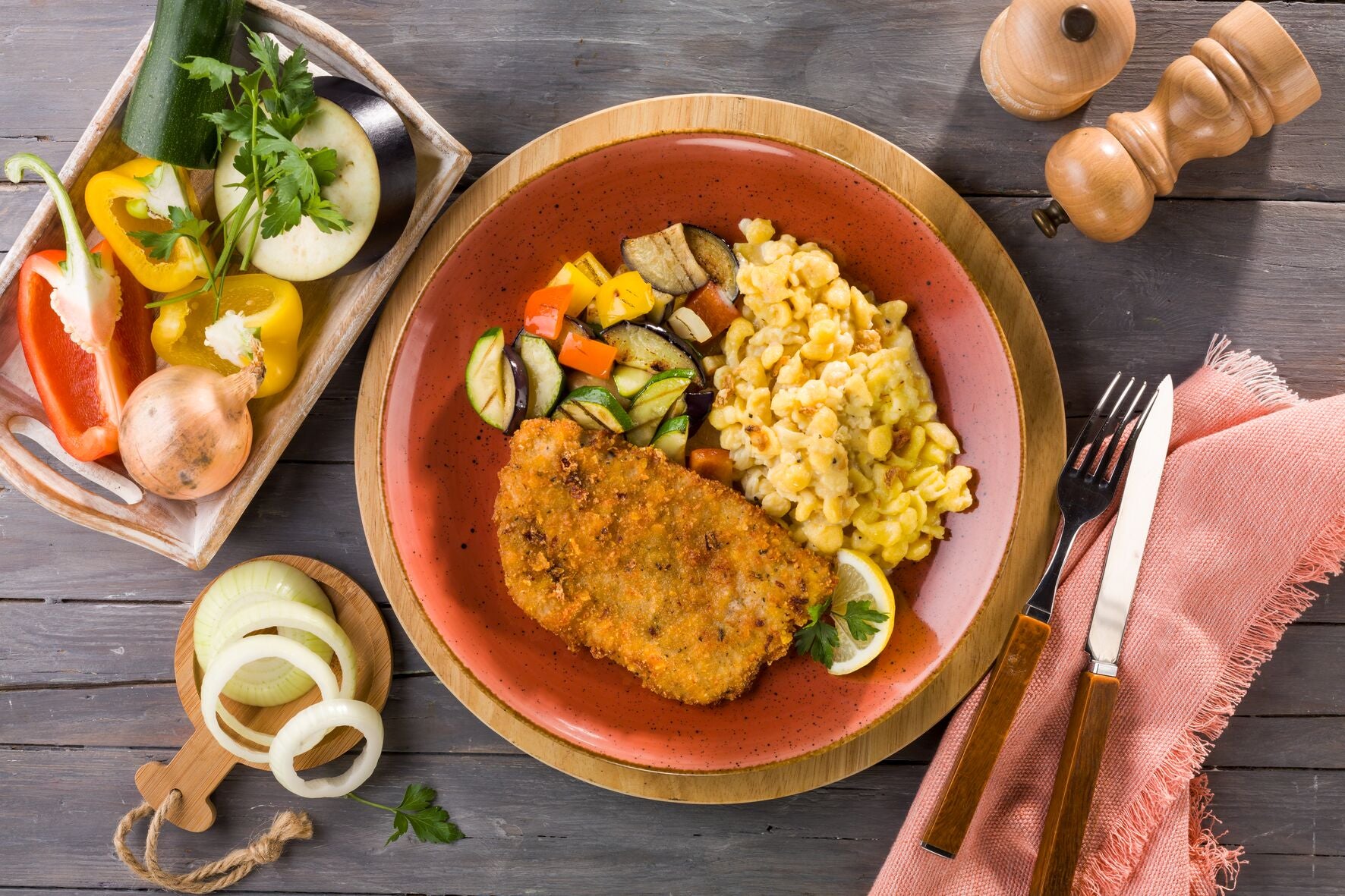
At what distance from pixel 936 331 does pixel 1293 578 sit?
4.53ft

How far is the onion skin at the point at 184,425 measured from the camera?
2545 mm

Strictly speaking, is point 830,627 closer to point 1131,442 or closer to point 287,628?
point 1131,442

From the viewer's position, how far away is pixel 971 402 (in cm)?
267

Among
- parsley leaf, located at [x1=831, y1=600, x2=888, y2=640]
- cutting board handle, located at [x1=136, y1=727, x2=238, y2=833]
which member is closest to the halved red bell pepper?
cutting board handle, located at [x1=136, y1=727, x2=238, y2=833]

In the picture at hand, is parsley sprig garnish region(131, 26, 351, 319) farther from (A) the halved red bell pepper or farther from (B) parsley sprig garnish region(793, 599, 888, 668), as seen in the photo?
(B) parsley sprig garnish region(793, 599, 888, 668)

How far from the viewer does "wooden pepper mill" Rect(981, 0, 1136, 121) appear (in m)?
2.26

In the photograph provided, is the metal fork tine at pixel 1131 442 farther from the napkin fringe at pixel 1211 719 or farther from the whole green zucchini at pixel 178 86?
the whole green zucchini at pixel 178 86

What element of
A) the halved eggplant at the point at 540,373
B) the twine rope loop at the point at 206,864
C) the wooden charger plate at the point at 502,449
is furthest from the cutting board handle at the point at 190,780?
the halved eggplant at the point at 540,373

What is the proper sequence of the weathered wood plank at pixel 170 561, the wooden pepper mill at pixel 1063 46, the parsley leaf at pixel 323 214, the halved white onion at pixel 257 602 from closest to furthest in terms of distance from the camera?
the wooden pepper mill at pixel 1063 46
the parsley leaf at pixel 323 214
the halved white onion at pixel 257 602
the weathered wood plank at pixel 170 561

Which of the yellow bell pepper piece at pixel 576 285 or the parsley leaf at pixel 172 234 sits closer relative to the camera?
the parsley leaf at pixel 172 234

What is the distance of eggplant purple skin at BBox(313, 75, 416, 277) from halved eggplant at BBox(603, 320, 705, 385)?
0.74 m

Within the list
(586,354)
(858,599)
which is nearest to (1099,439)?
(858,599)

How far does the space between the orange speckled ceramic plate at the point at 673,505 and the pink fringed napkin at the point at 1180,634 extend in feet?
1.28

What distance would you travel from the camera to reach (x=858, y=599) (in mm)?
2641
